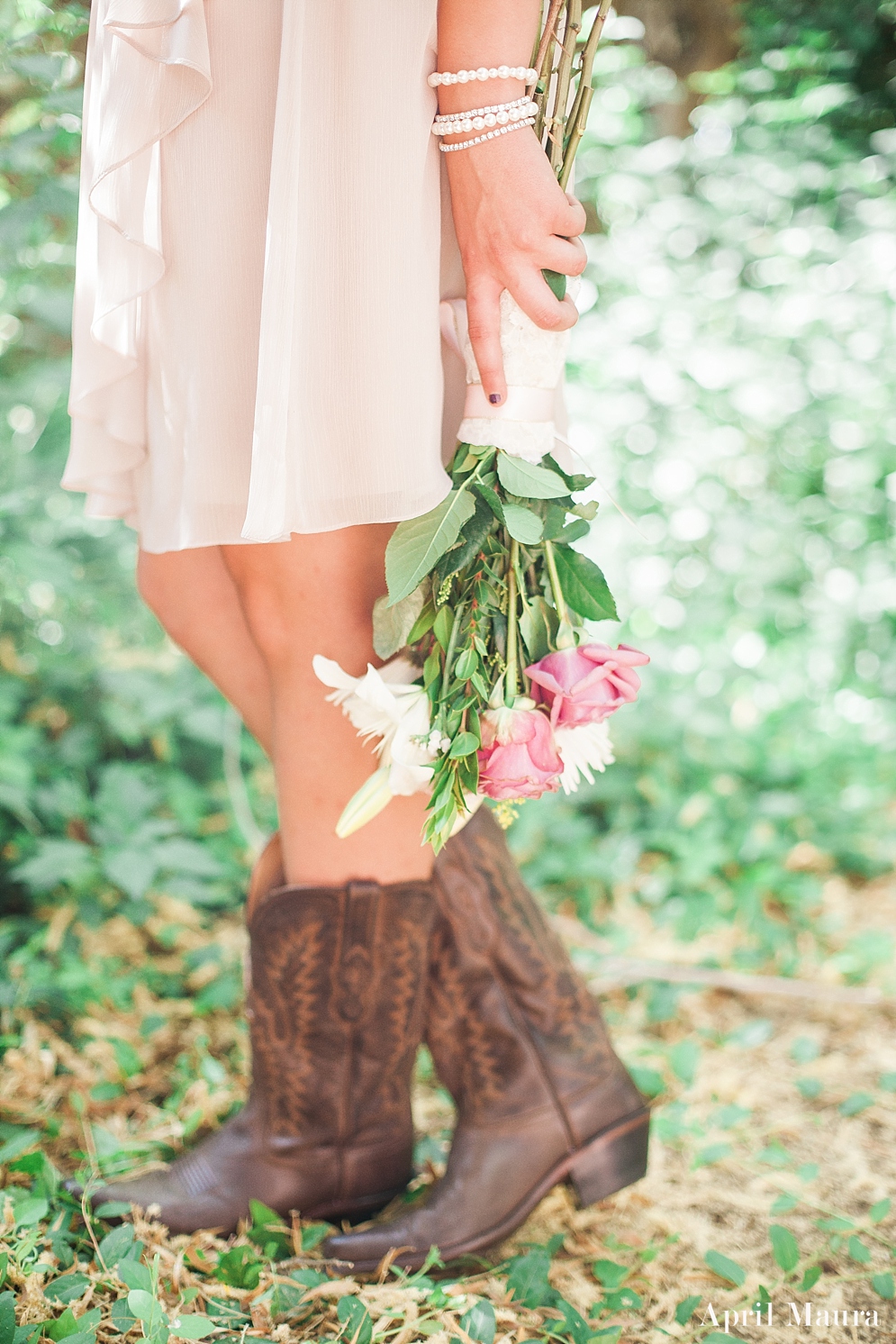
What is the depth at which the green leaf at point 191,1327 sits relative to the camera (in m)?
0.82

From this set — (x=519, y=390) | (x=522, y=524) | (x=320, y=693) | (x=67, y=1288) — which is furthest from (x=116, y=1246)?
(x=519, y=390)

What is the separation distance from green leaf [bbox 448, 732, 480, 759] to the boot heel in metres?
0.61

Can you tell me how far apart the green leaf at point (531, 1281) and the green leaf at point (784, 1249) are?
0.24 meters

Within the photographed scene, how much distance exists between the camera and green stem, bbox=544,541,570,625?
886 mm

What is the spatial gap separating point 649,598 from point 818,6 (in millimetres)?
1246

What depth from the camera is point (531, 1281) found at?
3.22 feet

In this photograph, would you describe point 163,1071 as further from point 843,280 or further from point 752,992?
point 843,280

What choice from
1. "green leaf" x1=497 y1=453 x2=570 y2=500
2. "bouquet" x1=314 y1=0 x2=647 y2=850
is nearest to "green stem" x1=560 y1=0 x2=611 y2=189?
"bouquet" x1=314 y1=0 x2=647 y2=850

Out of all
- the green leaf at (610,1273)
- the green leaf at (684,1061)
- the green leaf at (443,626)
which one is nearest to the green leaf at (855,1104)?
the green leaf at (684,1061)

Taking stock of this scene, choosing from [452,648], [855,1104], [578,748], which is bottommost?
[855,1104]

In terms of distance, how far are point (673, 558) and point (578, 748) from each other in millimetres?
1621

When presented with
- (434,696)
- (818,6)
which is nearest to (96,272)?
(434,696)

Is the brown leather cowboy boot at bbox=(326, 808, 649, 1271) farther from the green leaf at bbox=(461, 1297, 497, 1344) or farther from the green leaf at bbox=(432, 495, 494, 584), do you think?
the green leaf at bbox=(432, 495, 494, 584)

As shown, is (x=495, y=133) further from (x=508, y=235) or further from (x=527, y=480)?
(x=527, y=480)
